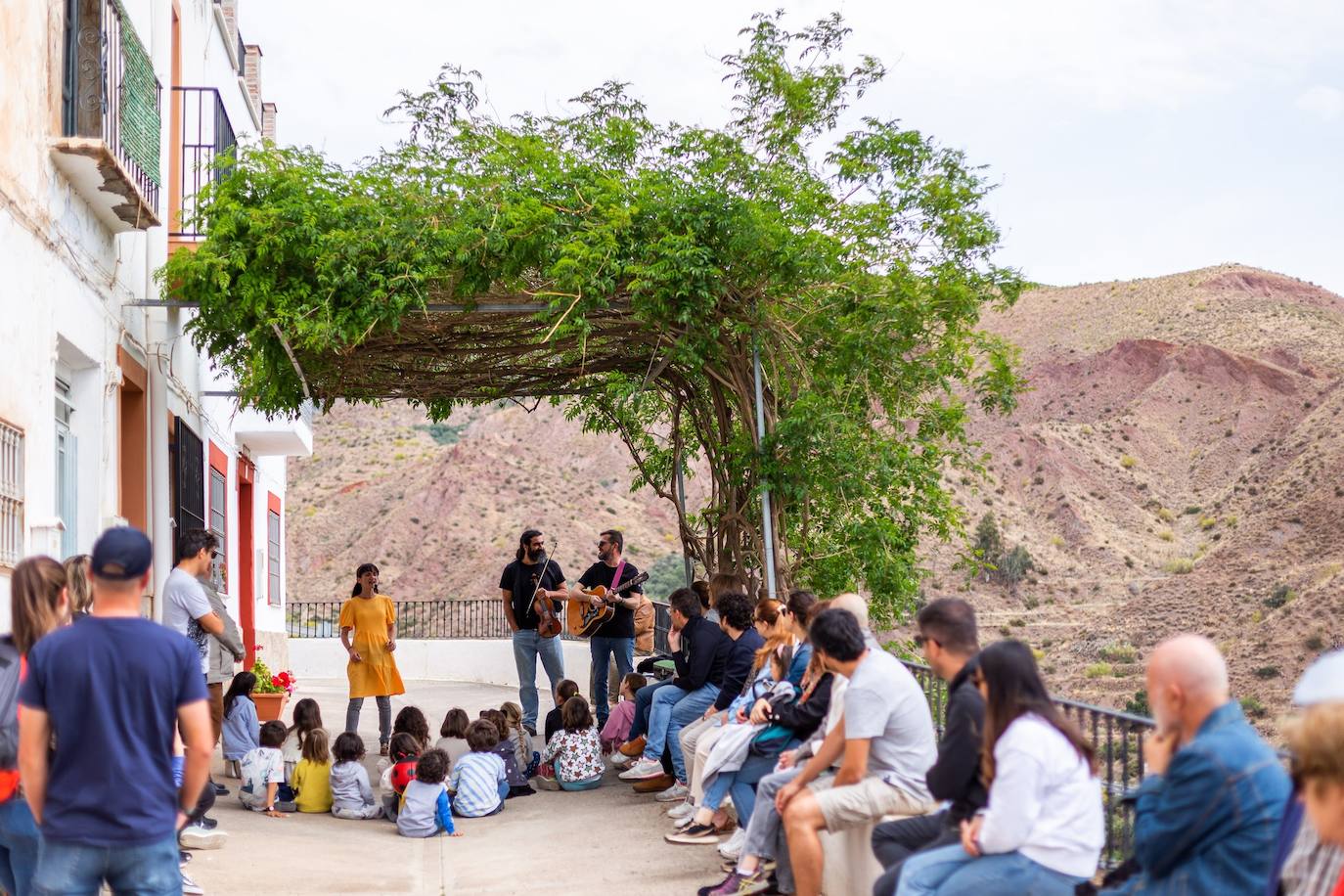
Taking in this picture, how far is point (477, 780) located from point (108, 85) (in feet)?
17.3

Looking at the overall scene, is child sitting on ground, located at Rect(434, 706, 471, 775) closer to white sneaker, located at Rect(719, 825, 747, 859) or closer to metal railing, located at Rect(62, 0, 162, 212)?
white sneaker, located at Rect(719, 825, 747, 859)

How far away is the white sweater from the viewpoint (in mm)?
4656

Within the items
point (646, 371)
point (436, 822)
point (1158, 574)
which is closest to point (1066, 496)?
point (1158, 574)

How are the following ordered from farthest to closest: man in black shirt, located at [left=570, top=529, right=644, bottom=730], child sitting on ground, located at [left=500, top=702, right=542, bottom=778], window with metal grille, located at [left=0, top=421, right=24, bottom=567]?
1. man in black shirt, located at [left=570, top=529, right=644, bottom=730]
2. child sitting on ground, located at [left=500, top=702, right=542, bottom=778]
3. window with metal grille, located at [left=0, top=421, right=24, bottom=567]

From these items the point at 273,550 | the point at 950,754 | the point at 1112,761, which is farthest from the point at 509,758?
the point at 273,550

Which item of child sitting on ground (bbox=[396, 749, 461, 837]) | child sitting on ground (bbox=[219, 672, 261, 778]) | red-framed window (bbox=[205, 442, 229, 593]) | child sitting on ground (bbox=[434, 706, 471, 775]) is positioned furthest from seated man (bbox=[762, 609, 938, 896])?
red-framed window (bbox=[205, 442, 229, 593])

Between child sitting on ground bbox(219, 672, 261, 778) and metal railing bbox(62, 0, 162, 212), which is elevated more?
metal railing bbox(62, 0, 162, 212)

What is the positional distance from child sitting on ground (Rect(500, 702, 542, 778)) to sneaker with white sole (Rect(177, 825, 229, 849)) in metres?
2.92

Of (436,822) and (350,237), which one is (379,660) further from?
(350,237)

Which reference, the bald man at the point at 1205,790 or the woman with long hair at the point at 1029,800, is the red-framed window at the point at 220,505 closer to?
the woman with long hair at the point at 1029,800

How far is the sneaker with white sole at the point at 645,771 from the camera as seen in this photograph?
10.6m

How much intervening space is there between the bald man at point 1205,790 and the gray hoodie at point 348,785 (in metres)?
6.99

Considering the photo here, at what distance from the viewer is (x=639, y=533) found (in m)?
58.7

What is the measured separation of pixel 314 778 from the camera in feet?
33.1
